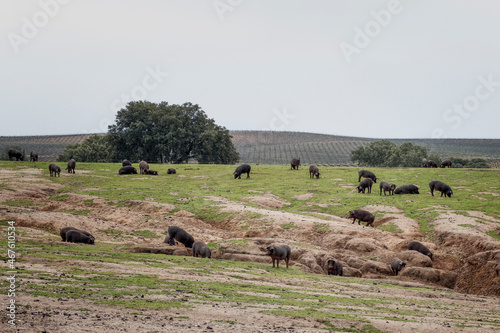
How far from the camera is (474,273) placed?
25.2 meters

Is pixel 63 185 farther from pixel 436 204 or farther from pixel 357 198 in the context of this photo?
pixel 436 204

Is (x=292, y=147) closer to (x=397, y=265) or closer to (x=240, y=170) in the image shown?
(x=240, y=170)

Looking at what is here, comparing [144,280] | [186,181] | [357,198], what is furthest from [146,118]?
[144,280]

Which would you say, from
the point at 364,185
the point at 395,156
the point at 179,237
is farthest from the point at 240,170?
the point at 395,156

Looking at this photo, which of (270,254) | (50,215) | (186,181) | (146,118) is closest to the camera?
(270,254)

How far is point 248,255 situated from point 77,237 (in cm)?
932

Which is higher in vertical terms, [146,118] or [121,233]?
[146,118]

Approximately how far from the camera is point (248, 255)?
2489 cm

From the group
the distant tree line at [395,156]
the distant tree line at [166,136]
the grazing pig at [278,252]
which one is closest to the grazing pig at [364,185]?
the grazing pig at [278,252]

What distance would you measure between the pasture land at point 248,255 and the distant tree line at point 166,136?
27.0 metres

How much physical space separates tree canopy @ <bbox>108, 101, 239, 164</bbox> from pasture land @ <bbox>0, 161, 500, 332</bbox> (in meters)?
27.0

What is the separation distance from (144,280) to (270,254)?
8.21 metres

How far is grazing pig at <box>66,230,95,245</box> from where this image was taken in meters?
25.5

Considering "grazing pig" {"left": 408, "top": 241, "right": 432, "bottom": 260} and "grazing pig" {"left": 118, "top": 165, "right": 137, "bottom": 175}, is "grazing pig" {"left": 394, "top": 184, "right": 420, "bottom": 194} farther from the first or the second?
"grazing pig" {"left": 118, "top": 165, "right": 137, "bottom": 175}
